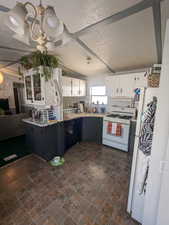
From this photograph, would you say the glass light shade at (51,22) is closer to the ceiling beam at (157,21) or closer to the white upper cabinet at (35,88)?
the ceiling beam at (157,21)

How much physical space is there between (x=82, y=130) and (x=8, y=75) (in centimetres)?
380

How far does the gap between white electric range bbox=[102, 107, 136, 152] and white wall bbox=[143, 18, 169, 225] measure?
188cm

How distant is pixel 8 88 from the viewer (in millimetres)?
4461

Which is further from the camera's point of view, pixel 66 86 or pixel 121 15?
pixel 66 86

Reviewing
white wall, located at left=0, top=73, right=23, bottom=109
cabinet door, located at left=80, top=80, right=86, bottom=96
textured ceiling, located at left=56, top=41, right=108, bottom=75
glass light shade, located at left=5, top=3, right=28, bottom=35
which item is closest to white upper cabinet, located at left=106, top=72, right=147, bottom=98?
textured ceiling, located at left=56, top=41, right=108, bottom=75

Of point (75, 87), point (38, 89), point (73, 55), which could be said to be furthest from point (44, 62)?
point (75, 87)

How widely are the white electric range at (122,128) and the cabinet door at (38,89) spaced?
1.86 meters

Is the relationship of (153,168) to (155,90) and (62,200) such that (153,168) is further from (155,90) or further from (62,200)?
(62,200)

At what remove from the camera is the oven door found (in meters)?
2.91

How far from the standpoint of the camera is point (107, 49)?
2209 mm

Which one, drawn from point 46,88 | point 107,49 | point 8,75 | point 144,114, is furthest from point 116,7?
point 8,75

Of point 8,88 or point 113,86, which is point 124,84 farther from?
point 8,88

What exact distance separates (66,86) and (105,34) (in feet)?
6.05

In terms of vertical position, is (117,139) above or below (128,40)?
below
